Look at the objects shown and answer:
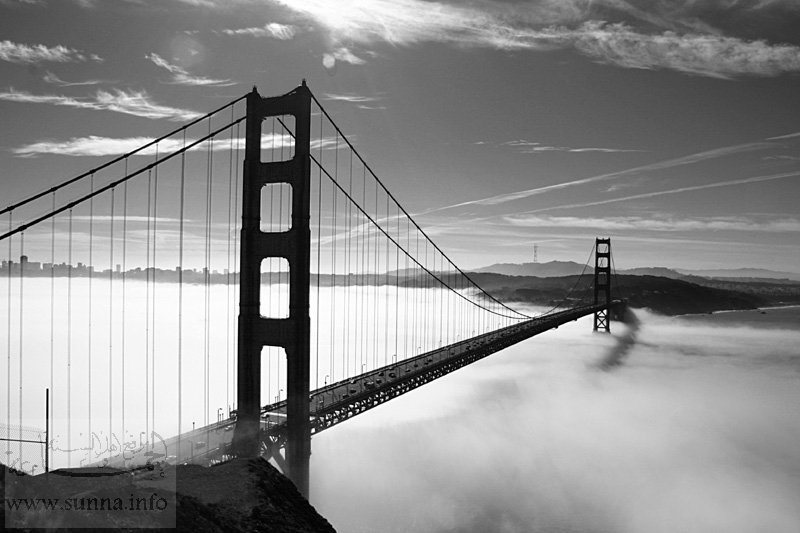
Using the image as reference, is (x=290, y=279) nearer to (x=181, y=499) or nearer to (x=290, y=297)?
(x=290, y=297)

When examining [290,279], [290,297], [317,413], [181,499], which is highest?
[290,279]

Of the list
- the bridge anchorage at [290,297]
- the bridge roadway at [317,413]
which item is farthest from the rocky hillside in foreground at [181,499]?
the bridge anchorage at [290,297]

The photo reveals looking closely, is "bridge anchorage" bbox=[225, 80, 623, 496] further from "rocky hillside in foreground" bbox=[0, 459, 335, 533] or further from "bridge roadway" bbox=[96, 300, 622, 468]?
"rocky hillside in foreground" bbox=[0, 459, 335, 533]

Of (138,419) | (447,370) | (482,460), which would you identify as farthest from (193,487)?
(138,419)

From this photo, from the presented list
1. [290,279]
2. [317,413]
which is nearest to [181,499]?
[290,279]

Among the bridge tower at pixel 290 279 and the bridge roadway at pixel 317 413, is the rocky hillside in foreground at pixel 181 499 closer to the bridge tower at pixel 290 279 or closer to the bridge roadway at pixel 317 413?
the bridge roadway at pixel 317 413

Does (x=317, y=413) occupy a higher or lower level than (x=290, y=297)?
lower

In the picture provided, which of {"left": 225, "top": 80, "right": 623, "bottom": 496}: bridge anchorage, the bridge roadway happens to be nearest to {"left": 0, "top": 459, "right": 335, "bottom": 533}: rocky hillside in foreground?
the bridge roadway
